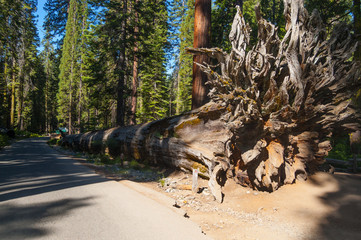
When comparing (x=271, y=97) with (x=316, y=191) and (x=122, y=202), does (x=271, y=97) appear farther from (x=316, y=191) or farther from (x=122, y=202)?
(x=122, y=202)

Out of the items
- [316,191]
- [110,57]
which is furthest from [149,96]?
[316,191]

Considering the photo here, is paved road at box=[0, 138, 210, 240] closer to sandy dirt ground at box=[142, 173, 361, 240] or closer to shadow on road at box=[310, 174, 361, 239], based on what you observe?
sandy dirt ground at box=[142, 173, 361, 240]

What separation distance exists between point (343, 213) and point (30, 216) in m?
5.67

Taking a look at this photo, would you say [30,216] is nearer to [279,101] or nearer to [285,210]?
[285,210]

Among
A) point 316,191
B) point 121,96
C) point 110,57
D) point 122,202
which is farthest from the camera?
point 110,57

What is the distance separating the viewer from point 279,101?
5.45 metres

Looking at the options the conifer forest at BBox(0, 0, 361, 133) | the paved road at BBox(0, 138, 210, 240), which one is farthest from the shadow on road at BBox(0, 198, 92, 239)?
the conifer forest at BBox(0, 0, 361, 133)

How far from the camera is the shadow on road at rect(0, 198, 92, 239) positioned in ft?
8.11

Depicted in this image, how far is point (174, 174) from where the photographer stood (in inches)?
298

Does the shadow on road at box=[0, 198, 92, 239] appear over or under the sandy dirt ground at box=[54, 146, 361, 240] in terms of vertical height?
over

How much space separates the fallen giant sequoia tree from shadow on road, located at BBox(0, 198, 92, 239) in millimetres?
3405

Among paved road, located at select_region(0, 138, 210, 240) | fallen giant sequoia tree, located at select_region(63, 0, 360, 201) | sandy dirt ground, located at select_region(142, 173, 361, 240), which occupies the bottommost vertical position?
sandy dirt ground, located at select_region(142, 173, 361, 240)

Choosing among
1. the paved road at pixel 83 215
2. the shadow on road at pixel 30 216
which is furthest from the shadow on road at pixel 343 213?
the shadow on road at pixel 30 216

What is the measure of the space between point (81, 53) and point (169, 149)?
96.4 feet
